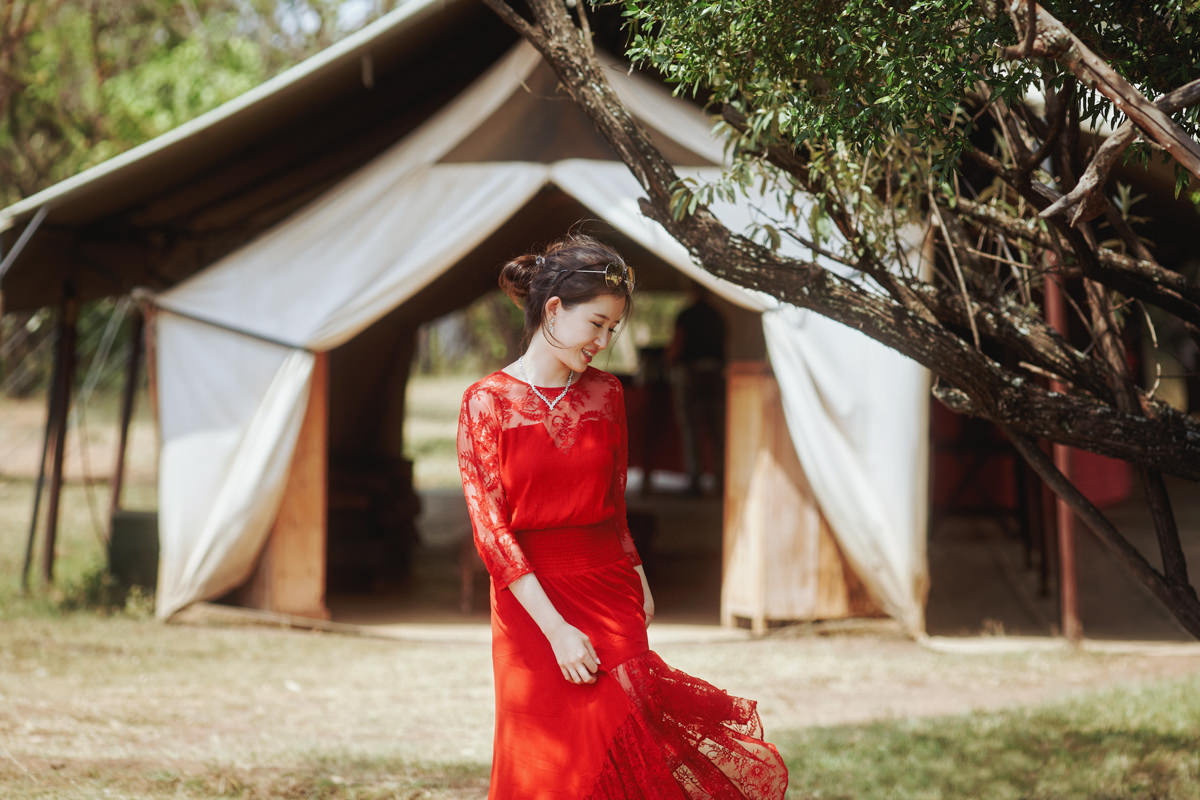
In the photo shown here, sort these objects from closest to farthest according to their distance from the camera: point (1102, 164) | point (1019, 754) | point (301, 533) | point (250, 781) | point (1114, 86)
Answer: point (1114, 86)
point (1102, 164)
point (250, 781)
point (1019, 754)
point (301, 533)

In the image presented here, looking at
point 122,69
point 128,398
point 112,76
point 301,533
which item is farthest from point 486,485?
point 122,69

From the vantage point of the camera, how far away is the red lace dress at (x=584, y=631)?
8.87ft

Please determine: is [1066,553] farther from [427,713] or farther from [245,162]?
[245,162]

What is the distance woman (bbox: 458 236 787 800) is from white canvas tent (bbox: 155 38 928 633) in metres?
3.80

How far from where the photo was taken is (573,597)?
2.80 metres

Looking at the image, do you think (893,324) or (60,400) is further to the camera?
(60,400)

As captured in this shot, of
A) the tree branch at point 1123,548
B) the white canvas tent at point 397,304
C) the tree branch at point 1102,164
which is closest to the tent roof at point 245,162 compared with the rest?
the white canvas tent at point 397,304

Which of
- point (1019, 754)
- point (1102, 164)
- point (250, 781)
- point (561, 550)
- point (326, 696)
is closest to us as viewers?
point (1102, 164)

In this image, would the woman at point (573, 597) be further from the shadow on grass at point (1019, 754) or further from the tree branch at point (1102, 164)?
the shadow on grass at point (1019, 754)

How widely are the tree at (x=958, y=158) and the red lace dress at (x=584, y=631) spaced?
32.4 inches

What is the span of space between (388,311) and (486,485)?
182 inches

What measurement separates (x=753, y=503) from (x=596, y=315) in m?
4.54

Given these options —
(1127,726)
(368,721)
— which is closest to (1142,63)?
(1127,726)

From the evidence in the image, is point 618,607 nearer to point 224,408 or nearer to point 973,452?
point 224,408
